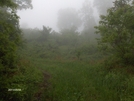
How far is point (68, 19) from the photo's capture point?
176ft

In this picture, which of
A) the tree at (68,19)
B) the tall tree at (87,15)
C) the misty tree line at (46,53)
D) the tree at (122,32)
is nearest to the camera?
the misty tree line at (46,53)

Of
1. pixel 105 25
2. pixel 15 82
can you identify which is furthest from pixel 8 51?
pixel 105 25

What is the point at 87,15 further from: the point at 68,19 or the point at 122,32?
the point at 122,32

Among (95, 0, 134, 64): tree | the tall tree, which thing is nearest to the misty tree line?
(95, 0, 134, 64): tree

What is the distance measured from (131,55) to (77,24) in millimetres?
41474

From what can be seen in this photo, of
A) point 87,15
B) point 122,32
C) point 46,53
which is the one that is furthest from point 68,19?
point 122,32

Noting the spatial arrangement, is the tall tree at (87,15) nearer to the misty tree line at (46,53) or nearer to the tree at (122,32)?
the misty tree line at (46,53)

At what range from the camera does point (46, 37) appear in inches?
1342

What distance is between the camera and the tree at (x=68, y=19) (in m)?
52.6

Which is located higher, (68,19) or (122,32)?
(68,19)

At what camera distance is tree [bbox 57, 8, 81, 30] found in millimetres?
52575

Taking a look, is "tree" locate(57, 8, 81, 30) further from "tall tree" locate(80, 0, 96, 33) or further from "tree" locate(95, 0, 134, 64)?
"tree" locate(95, 0, 134, 64)

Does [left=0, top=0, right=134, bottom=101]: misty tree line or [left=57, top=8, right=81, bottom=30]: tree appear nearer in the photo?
[left=0, top=0, right=134, bottom=101]: misty tree line

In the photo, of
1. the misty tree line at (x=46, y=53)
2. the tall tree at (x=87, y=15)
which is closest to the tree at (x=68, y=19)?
the tall tree at (x=87, y=15)
